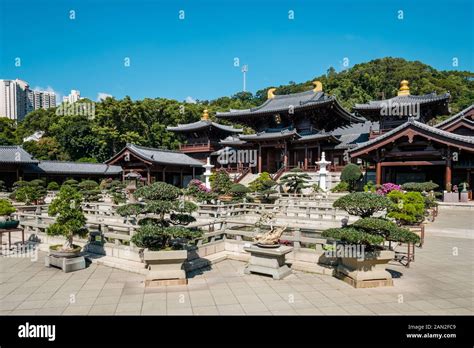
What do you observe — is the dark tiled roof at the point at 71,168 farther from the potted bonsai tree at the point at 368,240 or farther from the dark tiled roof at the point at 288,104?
the potted bonsai tree at the point at 368,240

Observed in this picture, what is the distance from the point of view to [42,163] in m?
39.5

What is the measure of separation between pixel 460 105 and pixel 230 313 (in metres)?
76.4

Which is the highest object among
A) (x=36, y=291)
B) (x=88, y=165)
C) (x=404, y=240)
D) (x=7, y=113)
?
(x=7, y=113)

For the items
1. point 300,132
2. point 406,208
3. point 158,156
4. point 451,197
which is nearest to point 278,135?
point 300,132

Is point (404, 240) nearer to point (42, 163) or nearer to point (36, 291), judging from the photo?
point (36, 291)

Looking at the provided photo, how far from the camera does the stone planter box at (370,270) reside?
768 centimetres

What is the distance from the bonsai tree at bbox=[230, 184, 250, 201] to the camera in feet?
71.0

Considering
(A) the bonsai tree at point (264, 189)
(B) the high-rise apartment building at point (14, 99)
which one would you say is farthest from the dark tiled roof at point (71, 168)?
(B) the high-rise apartment building at point (14, 99)

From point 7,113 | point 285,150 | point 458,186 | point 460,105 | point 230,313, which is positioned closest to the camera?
point 230,313

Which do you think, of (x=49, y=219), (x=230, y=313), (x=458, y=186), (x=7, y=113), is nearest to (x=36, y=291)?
(x=230, y=313)

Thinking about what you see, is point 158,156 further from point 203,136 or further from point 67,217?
point 67,217

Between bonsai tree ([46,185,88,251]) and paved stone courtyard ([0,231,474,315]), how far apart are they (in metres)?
1.24

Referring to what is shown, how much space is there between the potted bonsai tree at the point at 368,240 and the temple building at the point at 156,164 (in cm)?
3059

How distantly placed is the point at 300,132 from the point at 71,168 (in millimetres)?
32649
